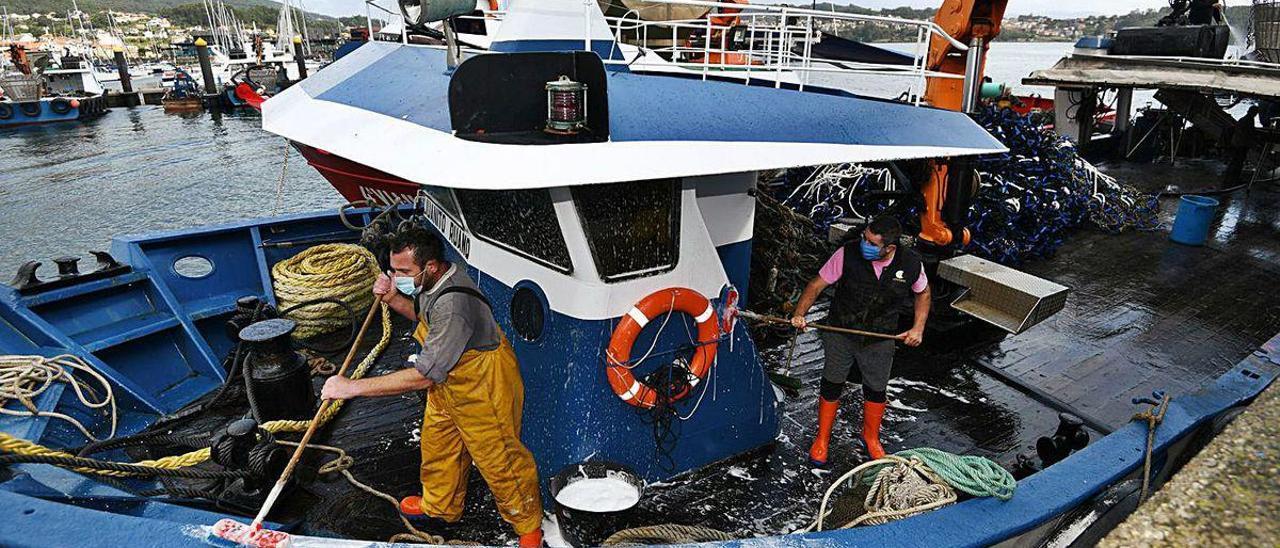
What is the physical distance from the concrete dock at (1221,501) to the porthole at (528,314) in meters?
2.43

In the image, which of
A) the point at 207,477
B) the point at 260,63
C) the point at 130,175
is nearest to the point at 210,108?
the point at 260,63

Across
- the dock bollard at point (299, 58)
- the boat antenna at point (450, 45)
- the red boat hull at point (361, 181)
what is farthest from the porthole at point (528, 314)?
the dock bollard at point (299, 58)

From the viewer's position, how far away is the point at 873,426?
13.0 ft

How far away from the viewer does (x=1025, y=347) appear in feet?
17.9

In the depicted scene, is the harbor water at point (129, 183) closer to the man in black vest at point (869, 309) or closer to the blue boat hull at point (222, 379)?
the blue boat hull at point (222, 379)

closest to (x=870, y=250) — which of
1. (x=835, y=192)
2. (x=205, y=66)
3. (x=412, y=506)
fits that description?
(x=412, y=506)

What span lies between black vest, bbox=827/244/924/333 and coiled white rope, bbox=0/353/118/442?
411cm

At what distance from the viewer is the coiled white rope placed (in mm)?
3293

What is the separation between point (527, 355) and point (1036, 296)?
12.4ft

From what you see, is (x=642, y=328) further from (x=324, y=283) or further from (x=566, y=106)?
(x=324, y=283)

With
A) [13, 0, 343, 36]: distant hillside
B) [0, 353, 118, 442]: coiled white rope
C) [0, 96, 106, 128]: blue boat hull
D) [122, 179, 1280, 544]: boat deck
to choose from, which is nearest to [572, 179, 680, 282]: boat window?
[122, 179, 1280, 544]: boat deck

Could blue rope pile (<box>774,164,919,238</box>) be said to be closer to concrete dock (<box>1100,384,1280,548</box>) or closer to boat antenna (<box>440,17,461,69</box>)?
boat antenna (<box>440,17,461,69</box>)

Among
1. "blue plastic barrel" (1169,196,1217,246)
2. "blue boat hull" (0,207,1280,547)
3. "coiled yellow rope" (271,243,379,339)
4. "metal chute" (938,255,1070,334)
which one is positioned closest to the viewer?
"blue boat hull" (0,207,1280,547)

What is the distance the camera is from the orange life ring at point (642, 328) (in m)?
3.13
